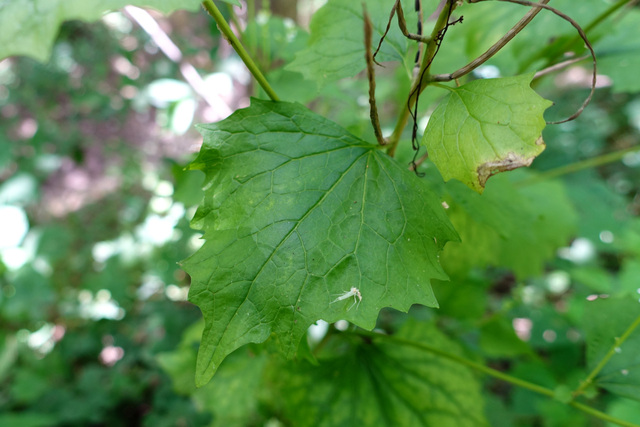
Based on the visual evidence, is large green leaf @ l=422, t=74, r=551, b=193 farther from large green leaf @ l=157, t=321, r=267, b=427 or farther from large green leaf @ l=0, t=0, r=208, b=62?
large green leaf @ l=157, t=321, r=267, b=427

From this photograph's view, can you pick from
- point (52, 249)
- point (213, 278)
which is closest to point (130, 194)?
point (52, 249)

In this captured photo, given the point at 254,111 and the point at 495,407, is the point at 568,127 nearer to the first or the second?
the point at 495,407

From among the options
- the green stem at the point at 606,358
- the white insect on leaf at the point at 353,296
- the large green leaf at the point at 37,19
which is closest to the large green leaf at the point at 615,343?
the green stem at the point at 606,358

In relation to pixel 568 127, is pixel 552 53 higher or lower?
higher

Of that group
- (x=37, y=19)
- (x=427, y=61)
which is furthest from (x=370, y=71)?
(x=37, y=19)

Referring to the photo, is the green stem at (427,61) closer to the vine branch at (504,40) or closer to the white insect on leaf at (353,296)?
the vine branch at (504,40)

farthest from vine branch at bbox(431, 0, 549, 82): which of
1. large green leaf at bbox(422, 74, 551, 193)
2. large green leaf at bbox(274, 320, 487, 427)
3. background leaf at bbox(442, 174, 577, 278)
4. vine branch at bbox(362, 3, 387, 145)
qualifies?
large green leaf at bbox(274, 320, 487, 427)
